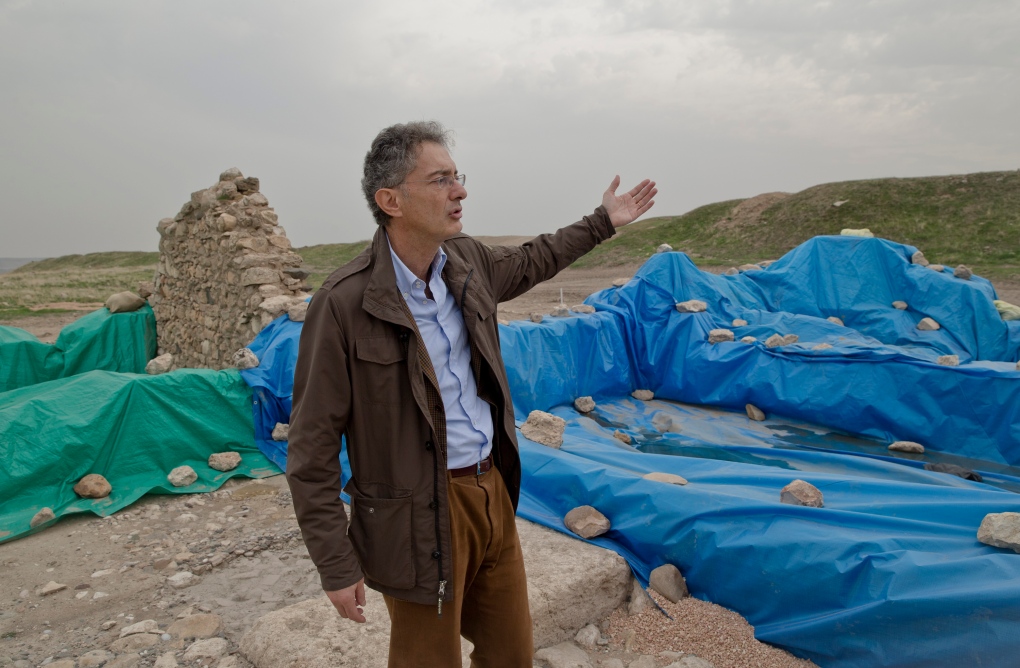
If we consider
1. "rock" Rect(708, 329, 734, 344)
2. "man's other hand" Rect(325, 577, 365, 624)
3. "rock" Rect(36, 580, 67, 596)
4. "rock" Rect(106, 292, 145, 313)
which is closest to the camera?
"man's other hand" Rect(325, 577, 365, 624)

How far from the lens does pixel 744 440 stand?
5898 millimetres

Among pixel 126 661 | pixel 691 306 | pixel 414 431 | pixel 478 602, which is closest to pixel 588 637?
pixel 478 602

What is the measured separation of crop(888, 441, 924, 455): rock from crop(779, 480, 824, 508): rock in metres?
3.03

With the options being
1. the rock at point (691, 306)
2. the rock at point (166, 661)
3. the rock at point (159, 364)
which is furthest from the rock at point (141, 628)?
the rock at point (691, 306)

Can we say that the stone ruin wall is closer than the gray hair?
No

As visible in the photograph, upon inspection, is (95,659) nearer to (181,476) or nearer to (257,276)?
(181,476)

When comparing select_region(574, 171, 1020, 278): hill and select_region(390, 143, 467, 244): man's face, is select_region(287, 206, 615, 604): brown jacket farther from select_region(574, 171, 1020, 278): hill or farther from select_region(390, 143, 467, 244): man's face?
select_region(574, 171, 1020, 278): hill

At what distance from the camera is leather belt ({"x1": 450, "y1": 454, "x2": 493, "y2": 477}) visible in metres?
1.70

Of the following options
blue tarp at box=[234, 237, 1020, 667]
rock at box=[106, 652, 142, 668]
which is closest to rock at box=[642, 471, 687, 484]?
blue tarp at box=[234, 237, 1020, 667]

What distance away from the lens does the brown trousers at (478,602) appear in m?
1.65

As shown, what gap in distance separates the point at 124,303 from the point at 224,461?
4310 mm

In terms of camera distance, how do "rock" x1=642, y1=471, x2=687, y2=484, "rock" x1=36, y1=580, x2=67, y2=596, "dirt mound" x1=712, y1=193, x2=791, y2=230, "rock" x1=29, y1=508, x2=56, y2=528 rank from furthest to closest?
"dirt mound" x1=712, y1=193, x2=791, y2=230
"rock" x1=29, y1=508, x2=56, y2=528
"rock" x1=642, y1=471, x2=687, y2=484
"rock" x1=36, y1=580, x2=67, y2=596

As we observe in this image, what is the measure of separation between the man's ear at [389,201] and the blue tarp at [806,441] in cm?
220

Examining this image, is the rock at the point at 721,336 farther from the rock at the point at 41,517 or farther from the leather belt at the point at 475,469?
the rock at the point at 41,517
